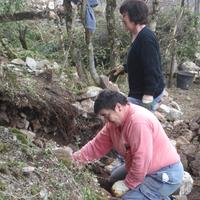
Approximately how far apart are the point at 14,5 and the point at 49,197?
115 inches

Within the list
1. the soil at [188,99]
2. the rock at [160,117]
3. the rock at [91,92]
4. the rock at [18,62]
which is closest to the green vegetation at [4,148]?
the rock at [18,62]

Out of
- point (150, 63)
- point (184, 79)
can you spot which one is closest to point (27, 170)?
point (150, 63)

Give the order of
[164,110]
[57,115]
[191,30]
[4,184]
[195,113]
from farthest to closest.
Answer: [191,30] < [195,113] < [164,110] < [57,115] < [4,184]

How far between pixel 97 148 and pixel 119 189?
1.82 feet

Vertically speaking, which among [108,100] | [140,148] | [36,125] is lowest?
[36,125]

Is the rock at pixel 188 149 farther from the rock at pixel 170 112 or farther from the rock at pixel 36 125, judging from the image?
the rock at pixel 36 125

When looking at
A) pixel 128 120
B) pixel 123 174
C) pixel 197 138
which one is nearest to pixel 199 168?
pixel 197 138

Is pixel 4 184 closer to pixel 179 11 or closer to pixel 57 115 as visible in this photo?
pixel 57 115

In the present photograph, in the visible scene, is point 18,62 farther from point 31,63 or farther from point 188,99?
point 188,99

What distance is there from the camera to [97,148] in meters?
4.02

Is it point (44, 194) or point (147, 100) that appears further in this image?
point (147, 100)

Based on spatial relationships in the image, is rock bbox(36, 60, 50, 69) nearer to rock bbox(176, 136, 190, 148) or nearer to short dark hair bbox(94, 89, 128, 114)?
rock bbox(176, 136, 190, 148)

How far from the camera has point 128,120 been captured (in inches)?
142

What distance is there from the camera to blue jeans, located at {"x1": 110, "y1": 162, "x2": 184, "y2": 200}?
376 centimetres
